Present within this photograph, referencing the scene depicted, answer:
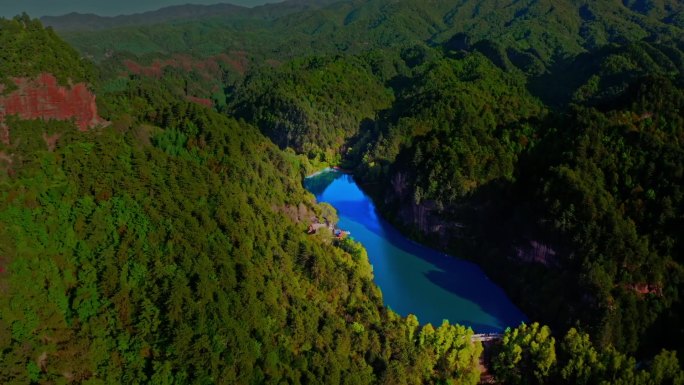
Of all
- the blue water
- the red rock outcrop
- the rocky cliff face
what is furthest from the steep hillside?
the rocky cliff face

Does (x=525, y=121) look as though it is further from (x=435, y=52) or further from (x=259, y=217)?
(x=435, y=52)

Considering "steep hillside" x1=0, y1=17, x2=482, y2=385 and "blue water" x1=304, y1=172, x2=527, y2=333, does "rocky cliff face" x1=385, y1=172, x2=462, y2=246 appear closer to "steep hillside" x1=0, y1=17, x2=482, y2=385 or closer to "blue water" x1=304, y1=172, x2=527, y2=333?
"blue water" x1=304, y1=172, x2=527, y2=333

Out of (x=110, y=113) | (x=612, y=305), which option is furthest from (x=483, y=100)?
(x=110, y=113)

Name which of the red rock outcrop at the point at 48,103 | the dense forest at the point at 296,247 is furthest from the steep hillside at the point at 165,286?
the red rock outcrop at the point at 48,103

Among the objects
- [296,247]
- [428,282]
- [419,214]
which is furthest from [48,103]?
[419,214]

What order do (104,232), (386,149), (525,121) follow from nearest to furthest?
1. (104,232)
2. (525,121)
3. (386,149)
